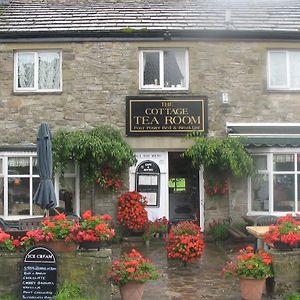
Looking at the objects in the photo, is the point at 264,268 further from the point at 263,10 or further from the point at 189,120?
the point at 263,10

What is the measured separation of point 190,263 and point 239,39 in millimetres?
7371

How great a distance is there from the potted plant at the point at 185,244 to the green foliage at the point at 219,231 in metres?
3.89

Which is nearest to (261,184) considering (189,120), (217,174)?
(217,174)

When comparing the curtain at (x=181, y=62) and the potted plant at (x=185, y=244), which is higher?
the curtain at (x=181, y=62)

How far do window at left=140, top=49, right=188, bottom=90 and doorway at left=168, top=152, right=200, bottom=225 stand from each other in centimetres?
223

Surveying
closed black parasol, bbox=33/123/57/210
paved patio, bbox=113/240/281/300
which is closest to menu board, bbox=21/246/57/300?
paved patio, bbox=113/240/281/300

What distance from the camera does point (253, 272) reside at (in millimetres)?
8844

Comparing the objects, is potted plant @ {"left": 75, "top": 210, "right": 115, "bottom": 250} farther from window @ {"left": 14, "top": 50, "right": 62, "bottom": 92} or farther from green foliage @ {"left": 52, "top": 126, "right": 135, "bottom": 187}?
window @ {"left": 14, "top": 50, "right": 62, "bottom": 92}

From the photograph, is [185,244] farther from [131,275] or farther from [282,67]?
[282,67]

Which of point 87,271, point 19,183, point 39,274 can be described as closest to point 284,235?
point 87,271

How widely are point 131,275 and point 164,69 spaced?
9.31 meters

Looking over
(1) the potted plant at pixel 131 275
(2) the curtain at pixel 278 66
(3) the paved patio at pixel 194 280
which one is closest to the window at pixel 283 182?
(3) the paved patio at pixel 194 280

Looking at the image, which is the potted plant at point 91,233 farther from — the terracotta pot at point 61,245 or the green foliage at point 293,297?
the green foliage at point 293,297

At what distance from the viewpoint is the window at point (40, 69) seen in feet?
54.5
